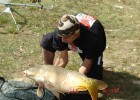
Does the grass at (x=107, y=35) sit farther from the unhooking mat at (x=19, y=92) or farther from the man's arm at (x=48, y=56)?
the unhooking mat at (x=19, y=92)

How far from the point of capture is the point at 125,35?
6922mm

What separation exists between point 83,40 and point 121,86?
1.06m

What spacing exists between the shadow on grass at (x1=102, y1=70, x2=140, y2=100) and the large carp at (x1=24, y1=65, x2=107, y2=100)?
3.16 ft

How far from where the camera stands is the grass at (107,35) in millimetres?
5500

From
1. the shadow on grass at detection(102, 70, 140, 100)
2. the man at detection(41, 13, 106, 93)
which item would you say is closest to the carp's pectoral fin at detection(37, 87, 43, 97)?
the man at detection(41, 13, 106, 93)

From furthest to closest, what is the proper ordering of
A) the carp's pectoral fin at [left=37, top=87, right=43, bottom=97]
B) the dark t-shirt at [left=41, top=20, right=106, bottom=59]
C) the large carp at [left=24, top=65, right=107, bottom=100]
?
the dark t-shirt at [left=41, top=20, right=106, bottom=59]
the carp's pectoral fin at [left=37, top=87, right=43, bottom=97]
the large carp at [left=24, top=65, right=107, bottom=100]

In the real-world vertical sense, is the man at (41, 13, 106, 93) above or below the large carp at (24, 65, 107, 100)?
above

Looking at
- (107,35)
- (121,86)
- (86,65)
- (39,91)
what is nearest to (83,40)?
(86,65)

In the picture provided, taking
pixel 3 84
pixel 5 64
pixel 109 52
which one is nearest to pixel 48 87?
pixel 3 84

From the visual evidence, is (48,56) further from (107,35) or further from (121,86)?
(107,35)

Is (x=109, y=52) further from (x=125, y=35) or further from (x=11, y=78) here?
(x=11, y=78)

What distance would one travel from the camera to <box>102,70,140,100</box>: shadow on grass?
503cm

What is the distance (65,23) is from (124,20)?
358 centimetres

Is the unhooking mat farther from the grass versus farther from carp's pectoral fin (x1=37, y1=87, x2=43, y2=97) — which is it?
the grass
